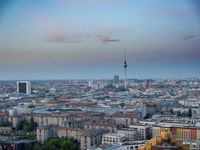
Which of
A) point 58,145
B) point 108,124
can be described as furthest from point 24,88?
point 58,145

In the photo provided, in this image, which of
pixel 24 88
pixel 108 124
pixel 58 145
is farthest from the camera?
pixel 24 88

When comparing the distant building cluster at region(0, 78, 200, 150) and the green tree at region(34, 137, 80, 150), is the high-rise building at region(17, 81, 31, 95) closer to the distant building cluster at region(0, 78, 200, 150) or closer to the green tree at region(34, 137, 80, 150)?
the distant building cluster at region(0, 78, 200, 150)

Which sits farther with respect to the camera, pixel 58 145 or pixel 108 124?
pixel 108 124

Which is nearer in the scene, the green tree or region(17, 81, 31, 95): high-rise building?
the green tree

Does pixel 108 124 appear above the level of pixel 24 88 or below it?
below

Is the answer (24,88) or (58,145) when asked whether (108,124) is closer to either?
(58,145)

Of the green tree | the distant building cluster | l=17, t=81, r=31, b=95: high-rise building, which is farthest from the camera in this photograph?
l=17, t=81, r=31, b=95: high-rise building

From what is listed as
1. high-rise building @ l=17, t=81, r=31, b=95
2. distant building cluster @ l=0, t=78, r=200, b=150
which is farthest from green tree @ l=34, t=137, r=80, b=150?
high-rise building @ l=17, t=81, r=31, b=95

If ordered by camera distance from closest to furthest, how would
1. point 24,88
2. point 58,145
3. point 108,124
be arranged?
1. point 58,145
2. point 108,124
3. point 24,88

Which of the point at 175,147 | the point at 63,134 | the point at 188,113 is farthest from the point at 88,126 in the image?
the point at 175,147

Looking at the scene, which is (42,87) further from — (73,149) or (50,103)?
(73,149)

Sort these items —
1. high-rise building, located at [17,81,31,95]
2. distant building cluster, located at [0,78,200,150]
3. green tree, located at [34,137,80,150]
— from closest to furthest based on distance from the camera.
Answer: distant building cluster, located at [0,78,200,150] → green tree, located at [34,137,80,150] → high-rise building, located at [17,81,31,95]
